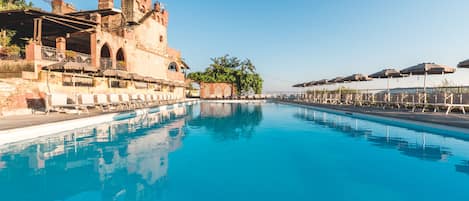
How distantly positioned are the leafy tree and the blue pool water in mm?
25904

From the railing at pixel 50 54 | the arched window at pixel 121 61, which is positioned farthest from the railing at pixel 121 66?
the railing at pixel 50 54

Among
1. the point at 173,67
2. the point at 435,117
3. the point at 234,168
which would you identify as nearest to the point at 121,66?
the point at 173,67

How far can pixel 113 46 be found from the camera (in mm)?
17156

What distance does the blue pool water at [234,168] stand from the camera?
3.24 metres

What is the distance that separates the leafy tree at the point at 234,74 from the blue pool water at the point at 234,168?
25.9 meters

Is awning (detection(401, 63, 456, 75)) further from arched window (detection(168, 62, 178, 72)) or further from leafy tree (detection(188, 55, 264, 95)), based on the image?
arched window (detection(168, 62, 178, 72))

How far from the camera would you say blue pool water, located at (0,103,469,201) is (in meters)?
3.24

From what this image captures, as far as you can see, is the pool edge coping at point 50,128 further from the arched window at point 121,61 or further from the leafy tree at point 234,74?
the leafy tree at point 234,74

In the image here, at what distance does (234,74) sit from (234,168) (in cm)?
2914

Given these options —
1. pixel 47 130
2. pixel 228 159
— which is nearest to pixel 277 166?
pixel 228 159

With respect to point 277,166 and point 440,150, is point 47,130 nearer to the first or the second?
point 277,166

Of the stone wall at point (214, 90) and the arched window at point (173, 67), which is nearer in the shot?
the arched window at point (173, 67)

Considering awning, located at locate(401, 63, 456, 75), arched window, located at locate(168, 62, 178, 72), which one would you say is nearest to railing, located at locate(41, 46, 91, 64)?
arched window, located at locate(168, 62, 178, 72)

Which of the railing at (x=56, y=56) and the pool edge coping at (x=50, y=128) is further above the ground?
the railing at (x=56, y=56)
